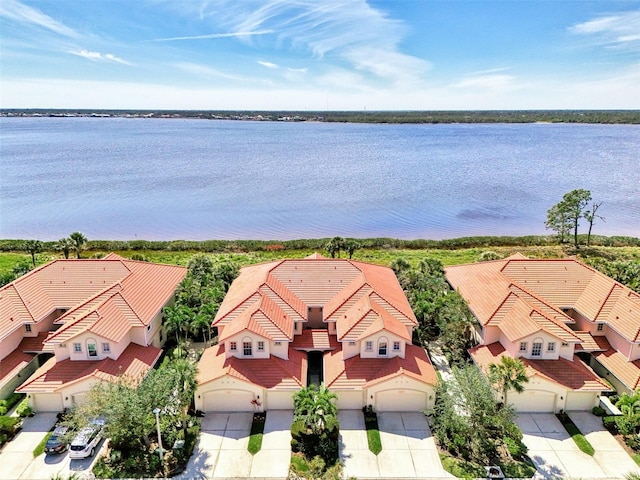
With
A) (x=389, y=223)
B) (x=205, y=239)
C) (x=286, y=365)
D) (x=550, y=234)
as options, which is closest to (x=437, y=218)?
(x=389, y=223)

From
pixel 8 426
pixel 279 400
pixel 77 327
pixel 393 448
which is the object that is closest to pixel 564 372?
pixel 393 448

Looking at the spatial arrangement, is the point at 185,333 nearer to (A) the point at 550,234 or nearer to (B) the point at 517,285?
(B) the point at 517,285

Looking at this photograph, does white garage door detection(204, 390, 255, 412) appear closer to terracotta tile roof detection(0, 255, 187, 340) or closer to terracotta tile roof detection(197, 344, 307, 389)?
terracotta tile roof detection(197, 344, 307, 389)

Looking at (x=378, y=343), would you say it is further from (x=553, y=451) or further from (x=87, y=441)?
(x=87, y=441)

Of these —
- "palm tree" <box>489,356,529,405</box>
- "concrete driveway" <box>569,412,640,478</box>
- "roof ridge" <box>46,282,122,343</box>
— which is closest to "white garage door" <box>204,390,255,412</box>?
"roof ridge" <box>46,282,122,343</box>

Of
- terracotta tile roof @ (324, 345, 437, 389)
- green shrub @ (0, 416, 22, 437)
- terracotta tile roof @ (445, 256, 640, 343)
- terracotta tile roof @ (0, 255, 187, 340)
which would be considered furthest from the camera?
terracotta tile roof @ (0, 255, 187, 340)

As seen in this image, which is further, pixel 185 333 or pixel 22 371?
pixel 185 333
